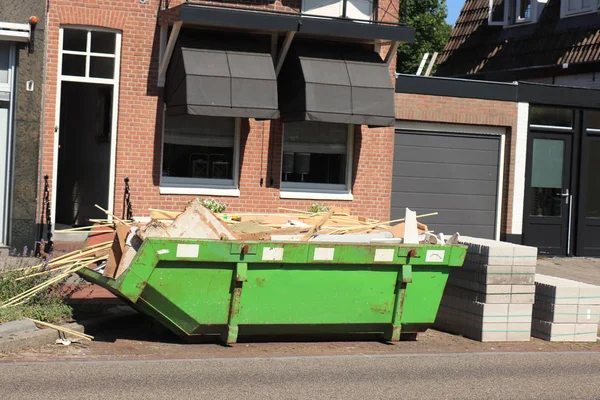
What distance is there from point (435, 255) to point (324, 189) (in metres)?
7.56

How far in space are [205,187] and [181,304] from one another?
770 centimetres

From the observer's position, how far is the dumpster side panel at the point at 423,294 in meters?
10.9

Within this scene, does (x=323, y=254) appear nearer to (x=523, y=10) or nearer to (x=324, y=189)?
(x=324, y=189)

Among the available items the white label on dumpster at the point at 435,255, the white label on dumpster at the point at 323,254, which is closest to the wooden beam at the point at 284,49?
the white label on dumpster at the point at 435,255

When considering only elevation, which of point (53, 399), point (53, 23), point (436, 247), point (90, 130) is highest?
point (53, 23)

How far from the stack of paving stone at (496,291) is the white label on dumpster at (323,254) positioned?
206cm

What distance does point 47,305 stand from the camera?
10734 mm

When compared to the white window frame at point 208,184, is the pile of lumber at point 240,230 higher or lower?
lower

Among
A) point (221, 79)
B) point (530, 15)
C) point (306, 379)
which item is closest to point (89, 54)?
point (221, 79)

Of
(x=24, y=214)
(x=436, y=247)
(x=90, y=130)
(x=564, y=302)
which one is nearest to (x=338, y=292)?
(x=436, y=247)

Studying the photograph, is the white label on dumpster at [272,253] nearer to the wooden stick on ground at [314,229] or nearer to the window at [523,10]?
the wooden stick on ground at [314,229]

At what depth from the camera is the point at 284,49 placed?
17062 millimetres

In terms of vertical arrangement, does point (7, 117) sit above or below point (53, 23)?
below

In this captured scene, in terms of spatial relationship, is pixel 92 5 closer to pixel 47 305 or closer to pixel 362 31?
pixel 362 31
